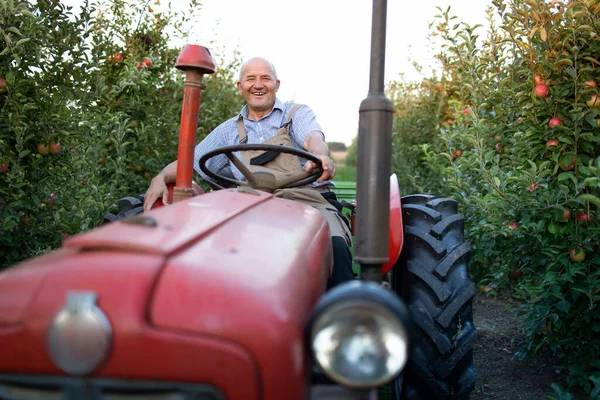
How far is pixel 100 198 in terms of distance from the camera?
14.1 feet

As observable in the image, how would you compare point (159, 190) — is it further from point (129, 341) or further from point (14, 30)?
point (129, 341)

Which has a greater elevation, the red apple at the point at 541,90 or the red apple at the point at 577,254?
the red apple at the point at 541,90

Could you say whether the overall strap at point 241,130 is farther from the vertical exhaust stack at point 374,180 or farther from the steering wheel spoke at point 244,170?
the vertical exhaust stack at point 374,180

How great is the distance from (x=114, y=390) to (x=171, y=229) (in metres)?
0.43

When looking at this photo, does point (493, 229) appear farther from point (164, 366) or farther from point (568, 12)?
point (164, 366)

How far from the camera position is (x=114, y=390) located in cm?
130

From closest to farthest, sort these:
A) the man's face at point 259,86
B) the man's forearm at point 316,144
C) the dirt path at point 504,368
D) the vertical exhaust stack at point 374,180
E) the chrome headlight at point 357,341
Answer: the chrome headlight at point 357,341 → the vertical exhaust stack at point 374,180 → the dirt path at point 504,368 → the man's forearm at point 316,144 → the man's face at point 259,86

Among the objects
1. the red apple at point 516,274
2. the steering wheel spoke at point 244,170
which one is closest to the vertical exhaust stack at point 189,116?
the steering wheel spoke at point 244,170

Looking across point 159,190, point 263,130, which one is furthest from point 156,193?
point 263,130

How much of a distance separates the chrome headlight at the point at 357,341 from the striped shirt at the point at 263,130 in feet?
7.54

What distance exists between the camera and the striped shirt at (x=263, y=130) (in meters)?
3.67

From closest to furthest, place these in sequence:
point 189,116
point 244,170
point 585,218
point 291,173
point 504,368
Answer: point 189,116
point 244,170
point 585,218
point 291,173
point 504,368

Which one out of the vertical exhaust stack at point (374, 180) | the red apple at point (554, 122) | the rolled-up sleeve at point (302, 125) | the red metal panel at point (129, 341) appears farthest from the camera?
the rolled-up sleeve at point (302, 125)

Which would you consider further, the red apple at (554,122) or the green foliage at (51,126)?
the green foliage at (51,126)
